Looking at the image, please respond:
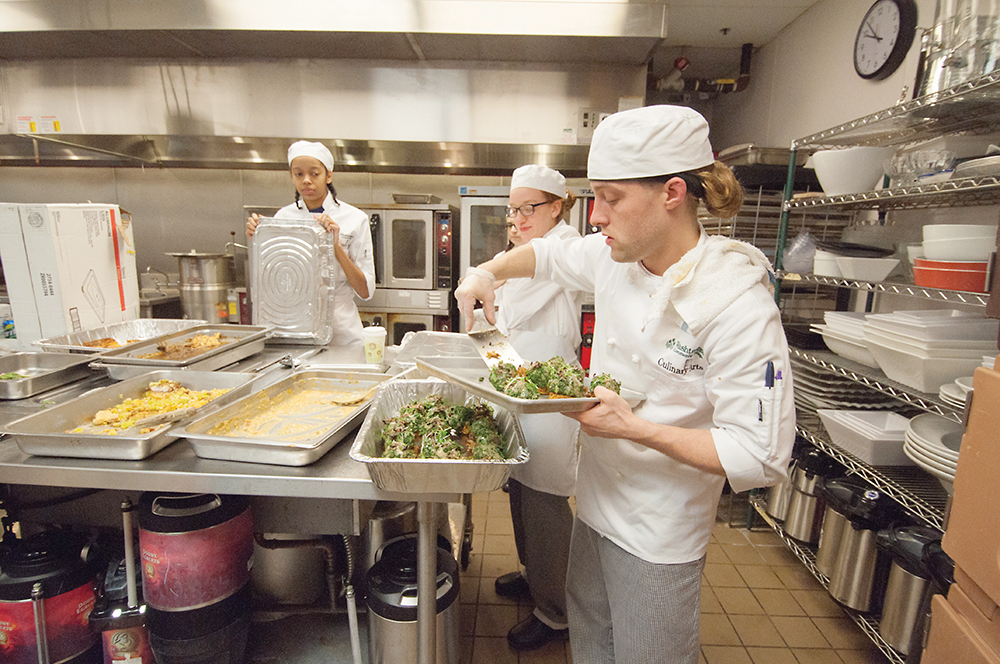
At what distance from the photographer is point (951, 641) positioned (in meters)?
1.26

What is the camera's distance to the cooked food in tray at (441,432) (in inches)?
45.2

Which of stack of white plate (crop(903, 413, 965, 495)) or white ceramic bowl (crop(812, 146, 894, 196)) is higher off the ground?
white ceramic bowl (crop(812, 146, 894, 196))

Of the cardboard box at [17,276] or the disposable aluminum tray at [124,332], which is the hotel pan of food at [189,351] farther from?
the cardboard box at [17,276]

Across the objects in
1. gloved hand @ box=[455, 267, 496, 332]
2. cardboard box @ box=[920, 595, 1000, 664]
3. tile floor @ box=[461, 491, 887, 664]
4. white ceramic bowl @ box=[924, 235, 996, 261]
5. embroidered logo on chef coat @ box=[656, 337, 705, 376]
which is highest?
white ceramic bowl @ box=[924, 235, 996, 261]

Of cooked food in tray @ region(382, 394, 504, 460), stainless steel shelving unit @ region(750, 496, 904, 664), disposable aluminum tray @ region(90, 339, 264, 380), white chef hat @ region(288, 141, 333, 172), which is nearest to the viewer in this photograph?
cooked food in tray @ region(382, 394, 504, 460)

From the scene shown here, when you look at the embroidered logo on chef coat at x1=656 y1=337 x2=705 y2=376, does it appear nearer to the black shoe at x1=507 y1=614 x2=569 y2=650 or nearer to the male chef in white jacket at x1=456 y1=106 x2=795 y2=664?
the male chef in white jacket at x1=456 y1=106 x2=795 y2=664

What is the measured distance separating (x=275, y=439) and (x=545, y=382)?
0.69m

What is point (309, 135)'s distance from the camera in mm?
4043

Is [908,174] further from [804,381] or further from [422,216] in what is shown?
[422,216]

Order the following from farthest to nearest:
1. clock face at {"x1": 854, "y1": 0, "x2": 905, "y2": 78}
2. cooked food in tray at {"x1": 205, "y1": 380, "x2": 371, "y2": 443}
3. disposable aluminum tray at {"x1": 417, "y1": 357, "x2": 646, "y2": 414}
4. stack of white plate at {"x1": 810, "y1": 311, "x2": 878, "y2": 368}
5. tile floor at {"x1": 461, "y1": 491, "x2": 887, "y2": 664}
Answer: clock face at {"x1": 854, "y1": 0, "x2": 905, "y2": 78} → stack of white plate at {"x1": 810, "y1": 311, "x2": 878, "y2": 368} → tile floor at {"x1": 461, "y1": 491, "x2": 887, "y2": 664} → cooked food in tray at {"x1": 205, "y1": 380, "x2": 371, "y2": 443} → disposable aluminum tray at {"x1": 417, "y1": 357, "x2": 646, "y2": 414}

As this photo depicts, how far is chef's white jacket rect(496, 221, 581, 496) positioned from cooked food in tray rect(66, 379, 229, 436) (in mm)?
1051

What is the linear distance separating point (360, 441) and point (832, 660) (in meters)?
2.17

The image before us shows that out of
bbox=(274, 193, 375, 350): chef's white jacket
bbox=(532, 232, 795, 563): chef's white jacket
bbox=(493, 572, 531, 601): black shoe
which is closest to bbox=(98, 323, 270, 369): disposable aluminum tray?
→ bbox=(274, 193, 375, 350): chef's white jacket

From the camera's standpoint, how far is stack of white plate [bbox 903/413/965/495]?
163cm
